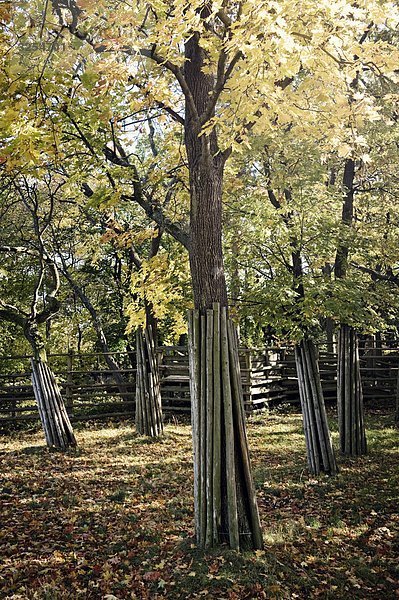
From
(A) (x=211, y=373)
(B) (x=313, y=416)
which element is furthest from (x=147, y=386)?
(A) (x=211, y=373)

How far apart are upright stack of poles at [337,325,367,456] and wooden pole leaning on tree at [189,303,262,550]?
13.7 ft

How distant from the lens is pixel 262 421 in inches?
472

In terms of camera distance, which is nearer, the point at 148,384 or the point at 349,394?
the point at 349,394

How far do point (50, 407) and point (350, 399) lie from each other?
4.96 m

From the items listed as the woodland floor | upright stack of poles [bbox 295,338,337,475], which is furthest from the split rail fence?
upright stack of poles [bbox 295,338,337,475]

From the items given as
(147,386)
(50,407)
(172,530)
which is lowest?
(172,530)

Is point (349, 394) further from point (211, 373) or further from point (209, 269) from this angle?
point (209, 269)

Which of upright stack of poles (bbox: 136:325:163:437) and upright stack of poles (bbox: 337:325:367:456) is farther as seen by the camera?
upright stack of poles (bbox: 136:325:163:437)

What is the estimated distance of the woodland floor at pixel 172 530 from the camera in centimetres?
386

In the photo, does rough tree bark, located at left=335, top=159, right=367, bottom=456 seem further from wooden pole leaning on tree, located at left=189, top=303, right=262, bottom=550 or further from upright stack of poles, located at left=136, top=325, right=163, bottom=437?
wooden pole leaning on tree, located at left=189, top=303, right=262, bottom=550

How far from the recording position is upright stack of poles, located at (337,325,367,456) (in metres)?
8.17

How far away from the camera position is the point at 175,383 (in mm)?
13531

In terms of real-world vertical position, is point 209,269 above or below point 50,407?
above

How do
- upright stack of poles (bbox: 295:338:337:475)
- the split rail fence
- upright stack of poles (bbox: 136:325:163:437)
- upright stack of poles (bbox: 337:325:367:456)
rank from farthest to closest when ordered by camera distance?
1. the split rail fence
2. upright stack of poles (bbox: 136:325:163:437)
3. upright stack of poles (bbox: 337:325:367:456)
4. upright stack of poles (bbox: 295:338:337:475)
